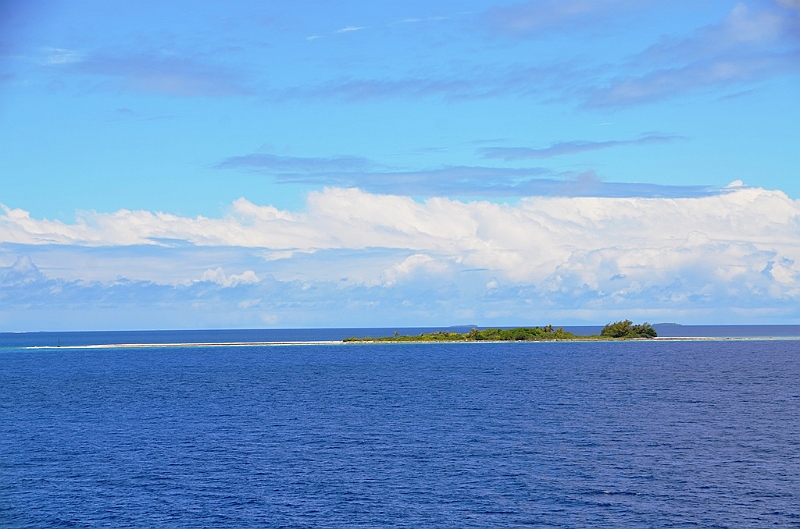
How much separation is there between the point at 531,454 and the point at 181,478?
1196 inches

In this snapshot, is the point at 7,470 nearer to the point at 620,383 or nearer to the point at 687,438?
the point at 687,438

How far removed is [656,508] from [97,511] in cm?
3836

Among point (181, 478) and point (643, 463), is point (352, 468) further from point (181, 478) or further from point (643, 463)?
point (643, 463)

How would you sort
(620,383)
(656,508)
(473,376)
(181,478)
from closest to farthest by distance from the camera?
(656,508) → (181,478) → (620,383) → (473,376)

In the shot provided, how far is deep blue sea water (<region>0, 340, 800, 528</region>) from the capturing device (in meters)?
54.3

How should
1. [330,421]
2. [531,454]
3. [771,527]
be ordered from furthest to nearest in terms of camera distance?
[330,421] < [531,454] < [771,527]

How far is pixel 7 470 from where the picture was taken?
6762 centimetres

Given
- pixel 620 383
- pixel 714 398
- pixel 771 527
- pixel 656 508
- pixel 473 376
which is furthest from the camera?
pixel 473 376

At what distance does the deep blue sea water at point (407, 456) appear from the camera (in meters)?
54.3

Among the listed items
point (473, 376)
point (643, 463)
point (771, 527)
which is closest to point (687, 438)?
point (643, 463)

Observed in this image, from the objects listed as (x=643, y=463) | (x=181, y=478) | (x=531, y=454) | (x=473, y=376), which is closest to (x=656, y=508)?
(x=643, y=463)

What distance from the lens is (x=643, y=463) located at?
68062 mm

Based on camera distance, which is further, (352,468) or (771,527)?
(352,468)

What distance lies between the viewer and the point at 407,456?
7150 cm
